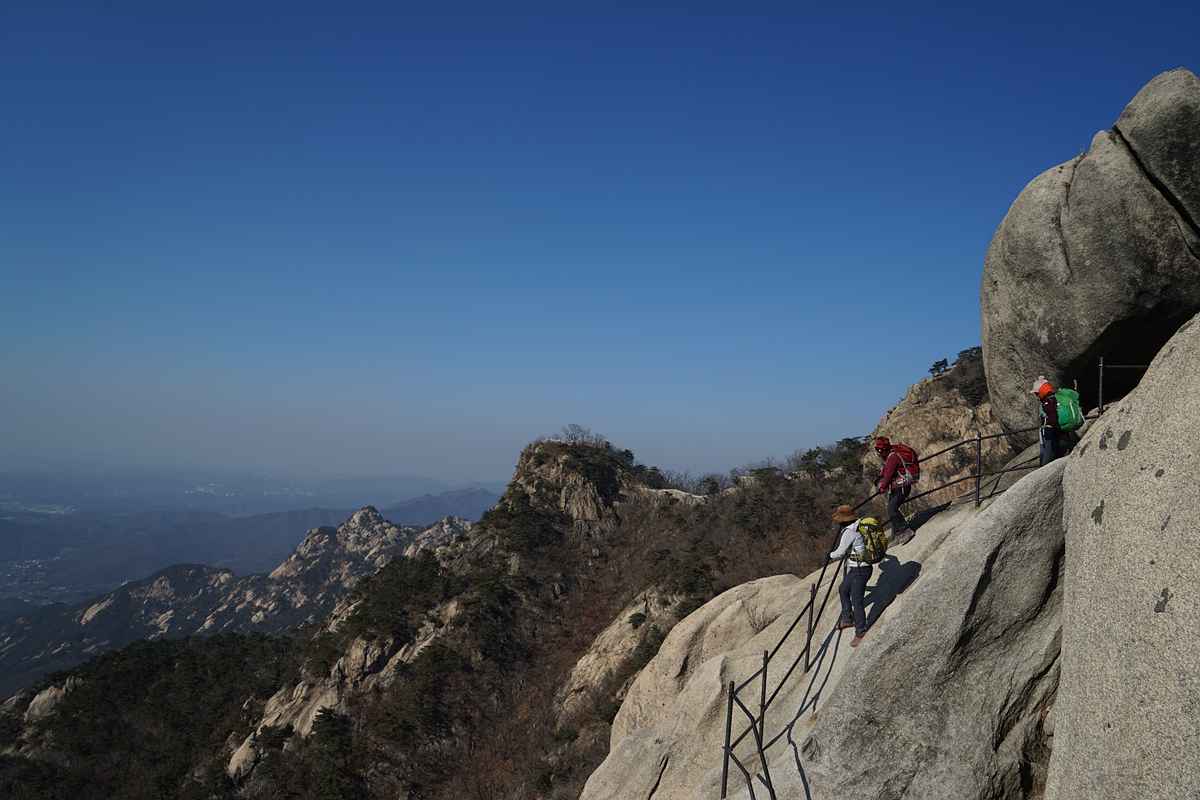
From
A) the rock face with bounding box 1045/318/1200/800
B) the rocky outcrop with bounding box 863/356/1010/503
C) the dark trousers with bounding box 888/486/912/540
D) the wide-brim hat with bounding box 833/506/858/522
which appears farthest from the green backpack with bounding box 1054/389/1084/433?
the rocky outcrop with bounding box 863/356/1010/503

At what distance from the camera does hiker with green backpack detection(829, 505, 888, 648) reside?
9.41 m

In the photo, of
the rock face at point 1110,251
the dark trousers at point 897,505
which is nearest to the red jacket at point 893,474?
the dark trousers at point 897,505

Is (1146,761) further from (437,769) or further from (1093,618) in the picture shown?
(437,769)

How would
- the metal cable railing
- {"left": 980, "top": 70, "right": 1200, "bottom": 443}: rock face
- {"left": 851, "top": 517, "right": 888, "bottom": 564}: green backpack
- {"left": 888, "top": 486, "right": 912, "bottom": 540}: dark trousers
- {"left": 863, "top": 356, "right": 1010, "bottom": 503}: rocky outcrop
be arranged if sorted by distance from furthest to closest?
{"left": 863, "top": 356, "right": 1010, "bottom": 503}: rocky outcrop → {"left": 888, "top": 486, "right": 912, "bottom": 540}: dark trousers → {"left": 851, "top": 517, "right": 888, "bottom": 564}: green backpack → {"left": 980, "top": 70, "right": 1200, "bottom": 443}: rock face → the metal cable railing

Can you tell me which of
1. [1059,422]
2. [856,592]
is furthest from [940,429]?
[856,592]

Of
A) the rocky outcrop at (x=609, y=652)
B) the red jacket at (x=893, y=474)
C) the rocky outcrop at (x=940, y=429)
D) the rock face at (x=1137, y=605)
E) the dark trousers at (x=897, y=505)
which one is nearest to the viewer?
the rock face at (x=1137, y=605)

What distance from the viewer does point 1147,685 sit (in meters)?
5.23

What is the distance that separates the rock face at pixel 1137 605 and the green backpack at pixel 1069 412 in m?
2.51

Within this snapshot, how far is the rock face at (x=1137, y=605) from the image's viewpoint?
499 cm

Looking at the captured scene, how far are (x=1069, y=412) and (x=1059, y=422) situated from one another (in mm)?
225

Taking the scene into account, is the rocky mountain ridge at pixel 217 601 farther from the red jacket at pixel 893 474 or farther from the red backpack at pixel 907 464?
the red backpack at pixel 907 464

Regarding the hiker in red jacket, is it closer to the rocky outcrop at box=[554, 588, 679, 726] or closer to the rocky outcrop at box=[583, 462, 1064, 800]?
the rocky outcrop at box=[583, 462, 1064, 800]

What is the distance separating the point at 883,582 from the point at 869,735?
135 inches

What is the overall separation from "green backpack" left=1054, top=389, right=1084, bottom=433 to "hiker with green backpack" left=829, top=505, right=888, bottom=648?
3577mm
